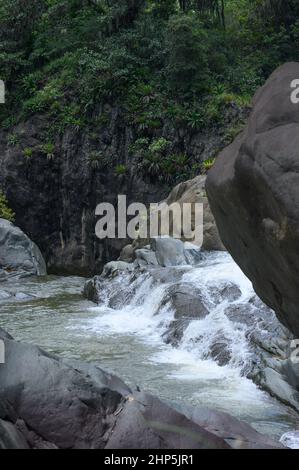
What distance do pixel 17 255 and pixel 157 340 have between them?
10661mm

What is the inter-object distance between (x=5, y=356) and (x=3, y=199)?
2068 centimetres

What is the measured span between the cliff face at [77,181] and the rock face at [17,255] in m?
3.17

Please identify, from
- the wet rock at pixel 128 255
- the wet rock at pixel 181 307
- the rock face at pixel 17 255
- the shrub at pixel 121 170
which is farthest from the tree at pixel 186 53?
the wet rock at pixel 181 307

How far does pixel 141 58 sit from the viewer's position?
1094 inches

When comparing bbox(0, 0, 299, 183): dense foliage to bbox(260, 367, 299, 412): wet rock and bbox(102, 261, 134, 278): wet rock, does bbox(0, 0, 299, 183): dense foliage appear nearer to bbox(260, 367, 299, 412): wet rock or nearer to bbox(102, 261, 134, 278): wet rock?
bbox(102, 261, 134, 278): wet rock

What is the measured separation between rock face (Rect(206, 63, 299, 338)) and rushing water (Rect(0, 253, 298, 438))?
2175mm

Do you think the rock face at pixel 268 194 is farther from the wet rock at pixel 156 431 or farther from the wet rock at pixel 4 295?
the wet rock at pixel 4 295

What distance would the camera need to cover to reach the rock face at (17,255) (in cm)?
2170

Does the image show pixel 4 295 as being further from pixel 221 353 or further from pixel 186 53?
pixel 186 53

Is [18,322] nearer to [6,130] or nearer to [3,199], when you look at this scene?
[3,199]

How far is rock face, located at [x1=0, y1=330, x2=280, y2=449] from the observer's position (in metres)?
5.39

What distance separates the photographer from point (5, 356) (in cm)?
610

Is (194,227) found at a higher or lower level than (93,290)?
higher
